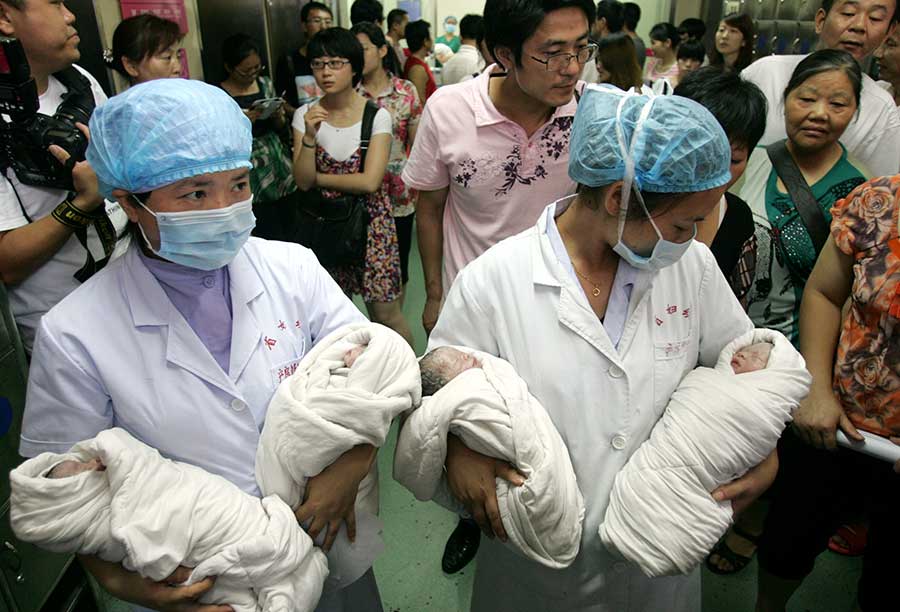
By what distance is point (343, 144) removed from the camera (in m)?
2.71

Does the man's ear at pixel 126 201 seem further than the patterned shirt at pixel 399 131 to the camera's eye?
No

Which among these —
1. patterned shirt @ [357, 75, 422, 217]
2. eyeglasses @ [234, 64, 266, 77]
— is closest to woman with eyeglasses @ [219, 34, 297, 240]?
eyeglasses @ [234, 64, 266, 77]

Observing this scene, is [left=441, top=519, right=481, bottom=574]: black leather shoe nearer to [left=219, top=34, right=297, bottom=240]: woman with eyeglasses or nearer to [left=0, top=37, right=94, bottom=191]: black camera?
[left=219, top=34, right=297, bottom=240]: woman with eyeglasses

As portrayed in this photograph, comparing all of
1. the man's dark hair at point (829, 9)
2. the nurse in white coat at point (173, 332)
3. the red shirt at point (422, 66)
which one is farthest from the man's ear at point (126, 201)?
the red shirt at point (422, 66)

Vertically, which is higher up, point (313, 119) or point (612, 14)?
point (612, 14)

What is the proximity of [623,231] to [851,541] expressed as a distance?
2.06m

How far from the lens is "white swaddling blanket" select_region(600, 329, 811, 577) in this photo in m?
1.11

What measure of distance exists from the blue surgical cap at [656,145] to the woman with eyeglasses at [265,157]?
6.49 feet

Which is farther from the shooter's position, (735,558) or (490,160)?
(735,558)

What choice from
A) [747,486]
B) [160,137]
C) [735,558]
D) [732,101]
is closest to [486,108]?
[732,101]

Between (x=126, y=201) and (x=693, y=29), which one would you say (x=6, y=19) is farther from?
(x=693, y=29)

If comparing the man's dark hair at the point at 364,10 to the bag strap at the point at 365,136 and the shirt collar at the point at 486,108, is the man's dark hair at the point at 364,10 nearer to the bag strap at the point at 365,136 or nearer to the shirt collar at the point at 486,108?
the bag strap at the point at 365,136

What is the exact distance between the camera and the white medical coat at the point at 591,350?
3.96ft

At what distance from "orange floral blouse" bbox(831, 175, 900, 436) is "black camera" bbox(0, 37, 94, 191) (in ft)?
6.68
